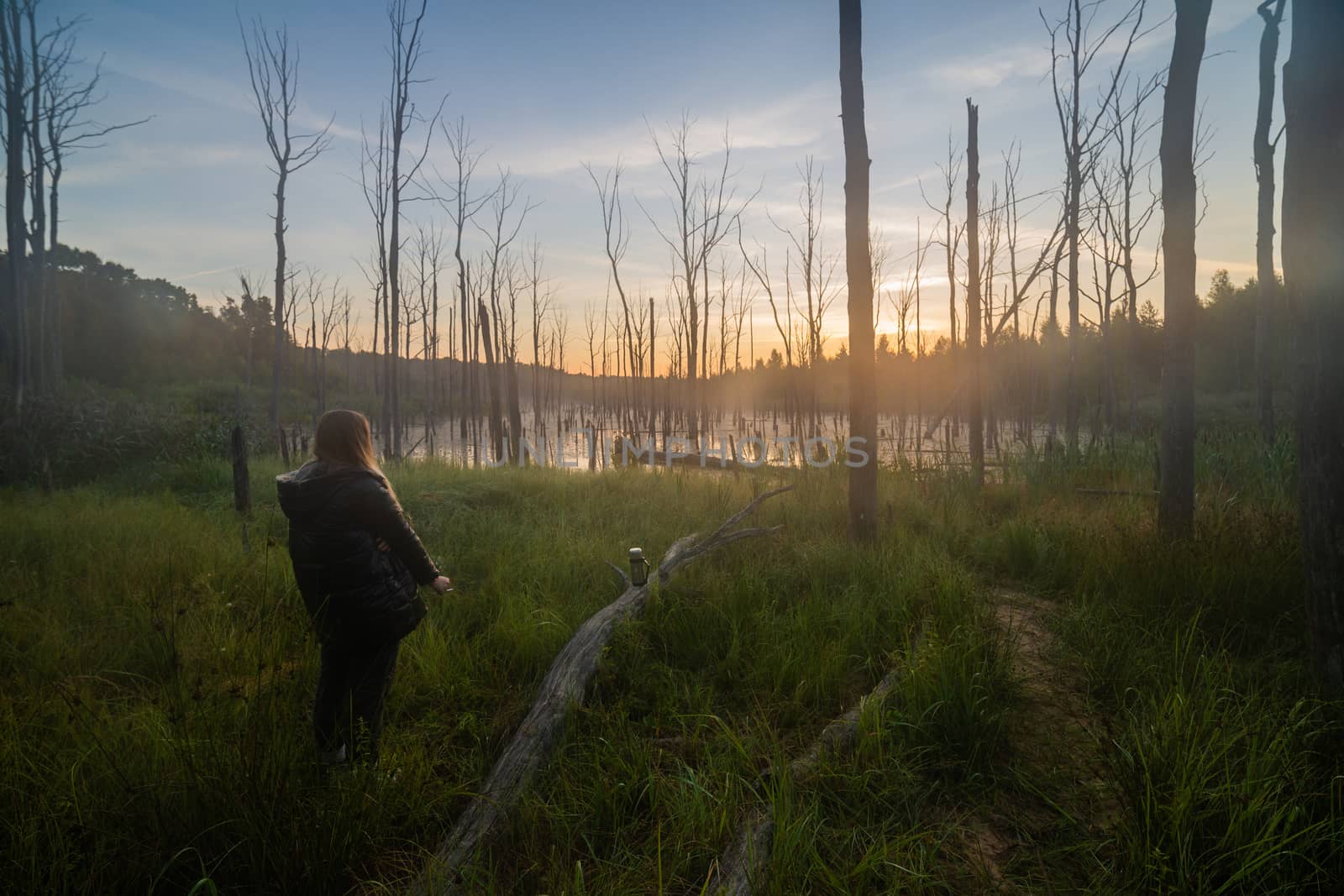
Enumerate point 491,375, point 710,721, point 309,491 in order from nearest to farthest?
1. point 309,491
2. point 710,721
3. point 491,375

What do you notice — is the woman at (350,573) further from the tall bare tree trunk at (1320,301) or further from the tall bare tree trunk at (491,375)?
the tall bare tree trunk at (491,375)

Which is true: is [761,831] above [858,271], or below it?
below

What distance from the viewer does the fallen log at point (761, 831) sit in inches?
71.7

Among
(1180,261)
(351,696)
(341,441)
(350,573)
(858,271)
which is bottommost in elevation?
(351,696)

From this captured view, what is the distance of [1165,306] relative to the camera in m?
4.80

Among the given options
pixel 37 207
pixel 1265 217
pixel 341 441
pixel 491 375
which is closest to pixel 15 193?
pixel 37 207

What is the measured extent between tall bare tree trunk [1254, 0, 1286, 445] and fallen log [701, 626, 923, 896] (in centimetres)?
1067

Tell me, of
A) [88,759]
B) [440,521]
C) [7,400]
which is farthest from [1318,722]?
[7,400]

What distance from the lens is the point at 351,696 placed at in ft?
8.34

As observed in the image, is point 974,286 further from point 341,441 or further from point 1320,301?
point 341,441

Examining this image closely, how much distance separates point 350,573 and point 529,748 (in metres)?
1.09

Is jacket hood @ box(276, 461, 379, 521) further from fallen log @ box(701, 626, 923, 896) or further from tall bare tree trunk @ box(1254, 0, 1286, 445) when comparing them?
tall bare tree trunk @ box(1254, 0, 1286, 445)

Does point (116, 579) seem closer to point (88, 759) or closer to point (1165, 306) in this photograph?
point (88, 759)

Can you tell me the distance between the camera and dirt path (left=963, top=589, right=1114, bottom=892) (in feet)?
6.61
